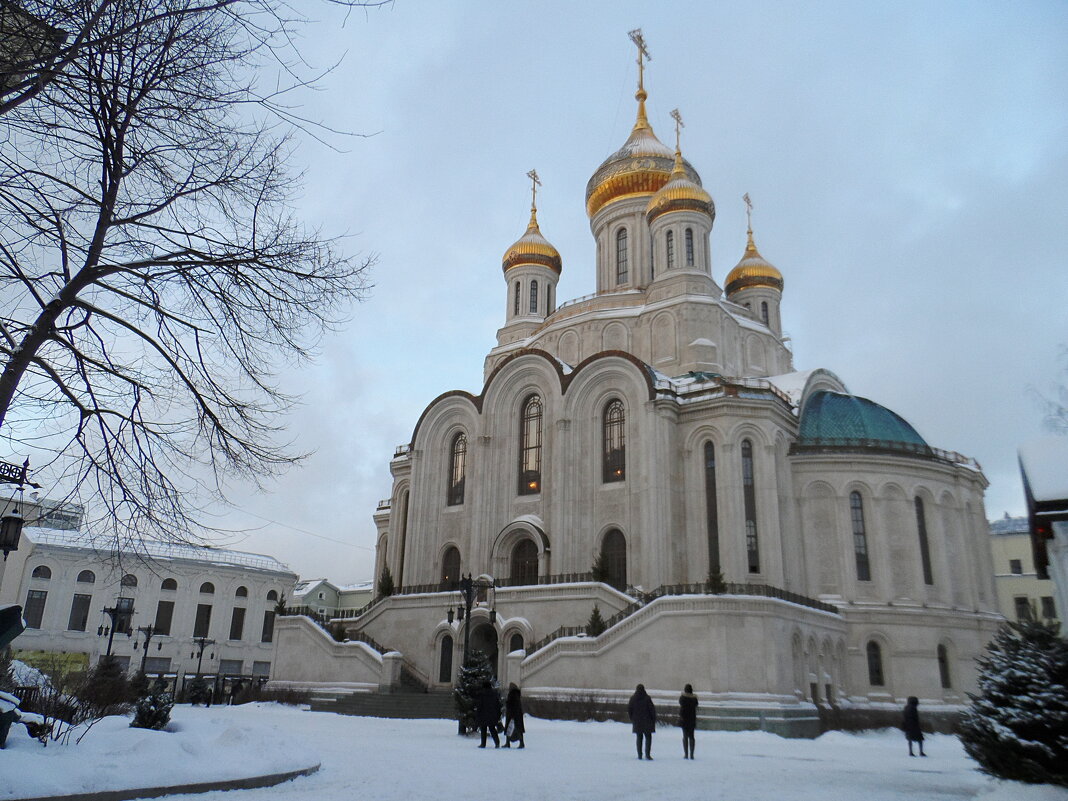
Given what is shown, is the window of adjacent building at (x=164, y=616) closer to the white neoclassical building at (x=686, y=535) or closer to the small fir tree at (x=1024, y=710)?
the white neoclassical building at (x=686, y=535)

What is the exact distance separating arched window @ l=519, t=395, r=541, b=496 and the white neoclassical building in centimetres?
10

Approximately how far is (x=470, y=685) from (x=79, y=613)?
1477 inches

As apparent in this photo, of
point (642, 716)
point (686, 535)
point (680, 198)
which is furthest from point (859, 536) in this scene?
point (642, 716)

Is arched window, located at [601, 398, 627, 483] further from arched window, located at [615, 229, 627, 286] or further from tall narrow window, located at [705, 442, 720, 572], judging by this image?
arched window, located at [615, 229, 627, 286]

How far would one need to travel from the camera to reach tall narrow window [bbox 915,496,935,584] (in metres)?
31.9

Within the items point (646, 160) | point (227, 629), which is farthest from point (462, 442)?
point (227, 629)

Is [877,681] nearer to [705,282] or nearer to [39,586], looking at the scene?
[705,282]

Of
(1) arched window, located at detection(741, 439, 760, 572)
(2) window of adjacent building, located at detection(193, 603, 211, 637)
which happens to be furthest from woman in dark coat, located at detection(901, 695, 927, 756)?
(2) window of adjacent building, located at detection(193, 603, 211, 637)

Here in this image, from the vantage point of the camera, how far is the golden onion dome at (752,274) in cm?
4697

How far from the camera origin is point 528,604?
29297 mm

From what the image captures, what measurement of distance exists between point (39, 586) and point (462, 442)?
86.7 ft

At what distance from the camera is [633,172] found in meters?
45.0

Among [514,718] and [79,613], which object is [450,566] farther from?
[79,613]

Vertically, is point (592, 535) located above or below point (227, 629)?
above
